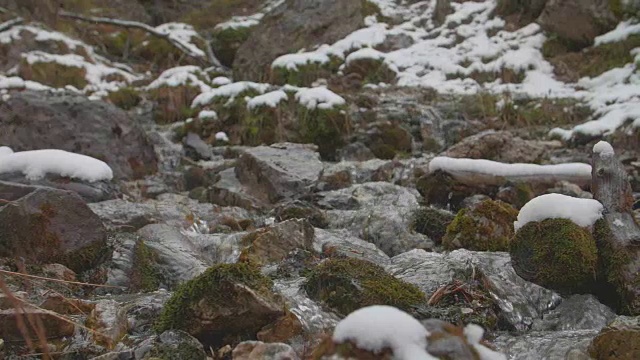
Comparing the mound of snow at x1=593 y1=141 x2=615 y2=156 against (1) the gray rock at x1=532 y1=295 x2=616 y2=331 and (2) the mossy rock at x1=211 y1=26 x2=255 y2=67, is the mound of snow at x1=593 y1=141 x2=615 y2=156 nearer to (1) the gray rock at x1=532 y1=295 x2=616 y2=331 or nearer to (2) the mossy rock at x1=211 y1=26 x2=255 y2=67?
(1) the gray rock at x1=532 y1=295 x2=616 y2=331

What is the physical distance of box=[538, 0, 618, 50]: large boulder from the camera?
11438 mm

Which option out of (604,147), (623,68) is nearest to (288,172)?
(604,147)

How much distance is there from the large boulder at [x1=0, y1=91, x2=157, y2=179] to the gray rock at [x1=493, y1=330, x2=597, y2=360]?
594cm

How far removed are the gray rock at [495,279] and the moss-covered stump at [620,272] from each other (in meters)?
0.29

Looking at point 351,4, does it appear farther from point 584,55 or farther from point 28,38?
point 28,38

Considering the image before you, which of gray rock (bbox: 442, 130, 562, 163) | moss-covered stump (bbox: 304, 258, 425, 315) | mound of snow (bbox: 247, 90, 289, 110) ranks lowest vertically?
gray rock (bbox: 442, 130, 562, 163)

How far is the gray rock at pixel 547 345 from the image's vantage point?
2.70 meters

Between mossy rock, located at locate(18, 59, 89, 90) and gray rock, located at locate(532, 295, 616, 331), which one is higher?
gray rock, located at locate(532, 295, 616, 331)

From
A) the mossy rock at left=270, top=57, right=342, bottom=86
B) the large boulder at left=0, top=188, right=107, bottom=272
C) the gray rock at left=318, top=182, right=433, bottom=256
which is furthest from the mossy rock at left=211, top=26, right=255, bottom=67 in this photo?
the large boulder at left=0, top=188, right=107, bottom=272

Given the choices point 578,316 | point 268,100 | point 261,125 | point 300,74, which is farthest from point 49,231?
point 300,74

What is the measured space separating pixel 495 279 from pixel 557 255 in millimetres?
399

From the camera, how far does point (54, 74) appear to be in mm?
13508

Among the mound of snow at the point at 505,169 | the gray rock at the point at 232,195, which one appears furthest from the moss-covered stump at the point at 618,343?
the gray rock at the point at 232,195

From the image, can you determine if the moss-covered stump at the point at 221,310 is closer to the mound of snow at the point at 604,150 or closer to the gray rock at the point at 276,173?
the mound of snow at the point at 604,150
